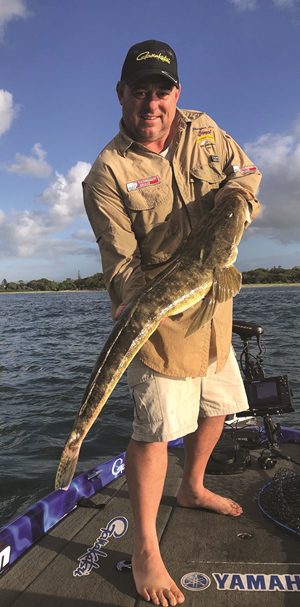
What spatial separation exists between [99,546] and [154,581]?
71 centimetres

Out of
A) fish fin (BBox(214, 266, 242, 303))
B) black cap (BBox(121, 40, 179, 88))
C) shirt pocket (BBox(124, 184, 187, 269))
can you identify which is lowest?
fish fin (BBox(214, 266, 242, 303))

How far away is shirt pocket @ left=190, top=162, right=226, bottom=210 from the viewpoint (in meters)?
3.37

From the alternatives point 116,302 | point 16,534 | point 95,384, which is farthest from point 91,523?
point 116,302

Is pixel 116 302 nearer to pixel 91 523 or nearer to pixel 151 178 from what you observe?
pixel 151 178

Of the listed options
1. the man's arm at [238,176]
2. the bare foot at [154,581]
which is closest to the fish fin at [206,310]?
the man's arm at [238,176]

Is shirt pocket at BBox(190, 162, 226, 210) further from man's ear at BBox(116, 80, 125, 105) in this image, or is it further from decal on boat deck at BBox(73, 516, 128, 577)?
decal on boat deck at BBox(73, 516, 128, 577)

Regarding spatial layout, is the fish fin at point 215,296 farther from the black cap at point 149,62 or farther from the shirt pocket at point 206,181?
the black cap at point 149,62

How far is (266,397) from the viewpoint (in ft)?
17.1

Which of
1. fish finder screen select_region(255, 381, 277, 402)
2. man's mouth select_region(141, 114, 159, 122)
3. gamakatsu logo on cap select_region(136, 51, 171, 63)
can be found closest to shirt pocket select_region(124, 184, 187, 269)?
man's mouth select_region(141, 114, 159, 122)

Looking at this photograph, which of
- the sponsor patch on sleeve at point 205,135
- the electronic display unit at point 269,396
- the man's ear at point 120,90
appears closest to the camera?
the man's ear at point 120,90

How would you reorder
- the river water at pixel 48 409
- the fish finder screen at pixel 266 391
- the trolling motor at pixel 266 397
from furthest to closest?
1. the river water at pixel 48 409
2. the fish finder screen at pixel 266 391
3. the trolling motor at pixel 266 397

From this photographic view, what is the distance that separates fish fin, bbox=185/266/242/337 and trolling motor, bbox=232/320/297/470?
223cm

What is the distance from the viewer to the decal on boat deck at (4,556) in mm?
3295

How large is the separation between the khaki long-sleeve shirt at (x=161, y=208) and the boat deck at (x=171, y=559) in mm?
1277
